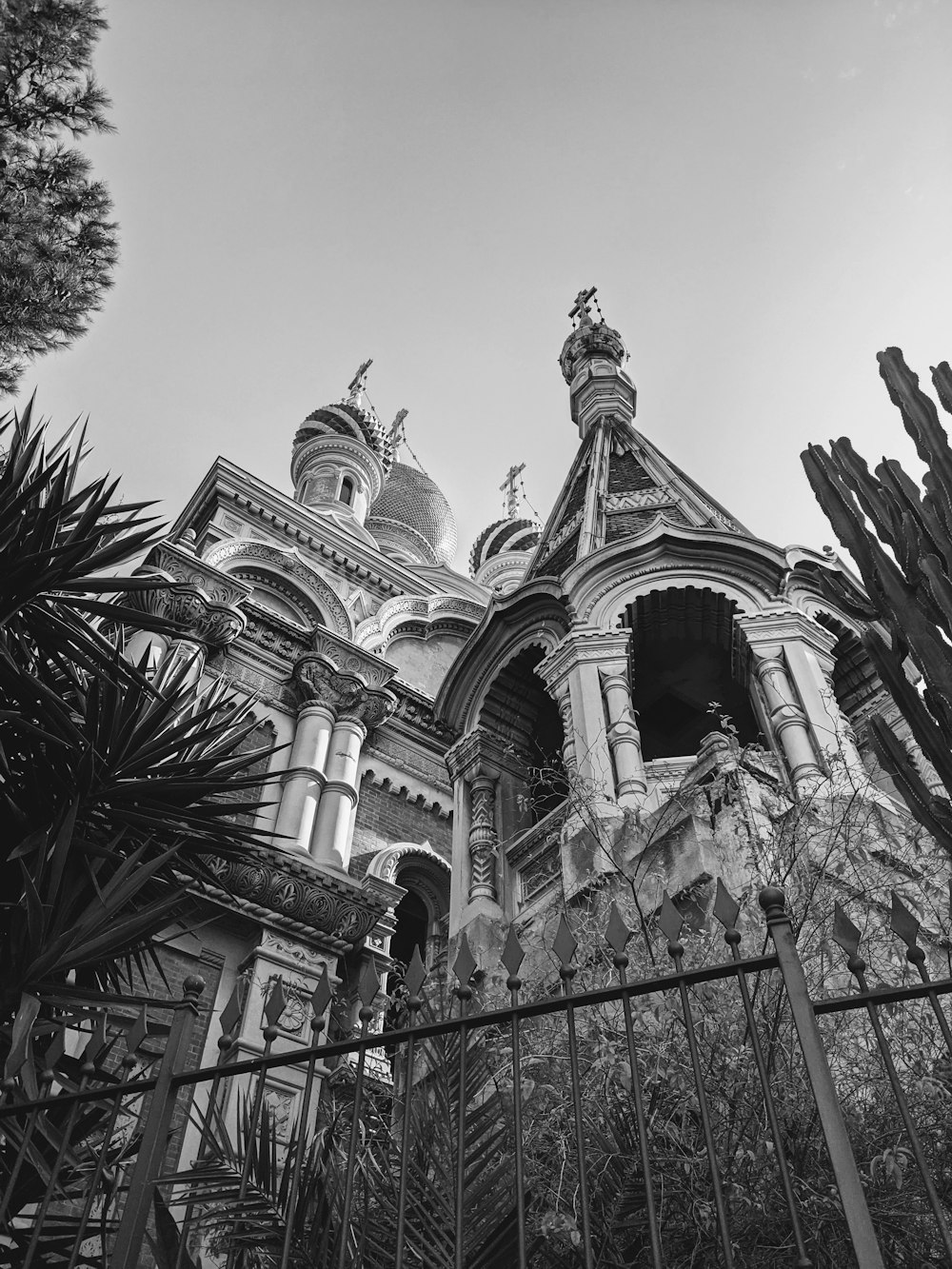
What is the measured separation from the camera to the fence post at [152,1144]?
10.3 ft

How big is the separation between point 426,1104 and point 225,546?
1260 centimetres

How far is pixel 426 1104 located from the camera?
4.96 m

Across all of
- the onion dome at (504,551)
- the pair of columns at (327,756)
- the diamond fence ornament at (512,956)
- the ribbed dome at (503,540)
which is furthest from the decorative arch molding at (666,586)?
the ribbed dome at (503,540)

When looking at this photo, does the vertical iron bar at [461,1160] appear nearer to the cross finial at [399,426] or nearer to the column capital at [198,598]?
the column capital at [198,598]

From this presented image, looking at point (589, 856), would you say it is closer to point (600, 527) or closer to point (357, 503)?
point (600, 527)

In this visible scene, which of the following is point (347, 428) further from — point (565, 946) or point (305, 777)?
point (565, 946)

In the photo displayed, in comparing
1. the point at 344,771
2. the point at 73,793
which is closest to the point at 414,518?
the point at 344,771

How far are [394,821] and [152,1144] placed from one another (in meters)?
11.5

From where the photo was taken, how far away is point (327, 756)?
14078 mm

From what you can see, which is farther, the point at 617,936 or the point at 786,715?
the point at 786,715

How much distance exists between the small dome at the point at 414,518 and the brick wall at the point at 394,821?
662 inches

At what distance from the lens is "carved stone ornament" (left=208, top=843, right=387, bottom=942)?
35.2 feet

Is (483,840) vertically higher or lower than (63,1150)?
higher

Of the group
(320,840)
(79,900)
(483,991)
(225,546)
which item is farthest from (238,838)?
(225,546)
